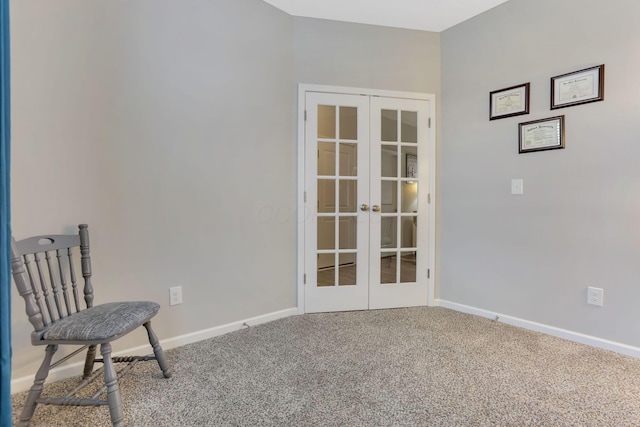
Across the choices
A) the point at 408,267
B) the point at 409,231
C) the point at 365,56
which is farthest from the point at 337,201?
the point at 365,56

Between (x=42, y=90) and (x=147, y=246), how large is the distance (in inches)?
38.0

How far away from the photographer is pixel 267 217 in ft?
8.79

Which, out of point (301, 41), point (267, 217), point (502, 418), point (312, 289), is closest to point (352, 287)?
point (312, 289)

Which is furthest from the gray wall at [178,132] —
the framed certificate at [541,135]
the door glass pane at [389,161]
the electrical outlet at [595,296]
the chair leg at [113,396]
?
the electrical outlet at [595,296]

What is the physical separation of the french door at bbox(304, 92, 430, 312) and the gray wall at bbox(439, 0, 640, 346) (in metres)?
0.27

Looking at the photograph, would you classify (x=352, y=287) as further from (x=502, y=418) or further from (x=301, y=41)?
(x=301, y=41)

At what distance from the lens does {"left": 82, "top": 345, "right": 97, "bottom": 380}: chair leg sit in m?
1.69

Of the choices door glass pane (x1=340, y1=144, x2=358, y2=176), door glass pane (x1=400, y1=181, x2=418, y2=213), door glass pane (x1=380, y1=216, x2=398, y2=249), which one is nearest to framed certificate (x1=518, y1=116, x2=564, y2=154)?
door glass pane (x1=400, y1=181, x2=418, y2=213)

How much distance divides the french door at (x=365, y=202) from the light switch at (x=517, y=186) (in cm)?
70

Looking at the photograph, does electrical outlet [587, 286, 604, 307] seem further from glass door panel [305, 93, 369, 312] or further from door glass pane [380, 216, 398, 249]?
glass door panel [305, 93, 369, 312]

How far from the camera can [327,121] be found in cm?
289

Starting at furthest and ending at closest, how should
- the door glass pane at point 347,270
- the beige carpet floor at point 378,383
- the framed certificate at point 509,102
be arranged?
the door glass pane at point 347,270 → the framed certificate at point 509,102 → the beige carpet floor at point 378,383

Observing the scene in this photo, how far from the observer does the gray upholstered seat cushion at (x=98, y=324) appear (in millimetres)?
1339

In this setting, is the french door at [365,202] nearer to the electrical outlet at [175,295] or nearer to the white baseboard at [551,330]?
the white baseboard at [551,330]
